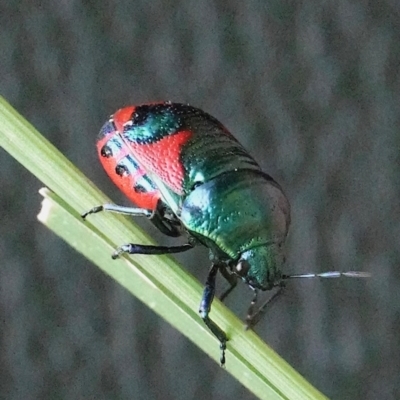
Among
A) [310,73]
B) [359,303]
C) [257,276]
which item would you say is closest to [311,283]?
[359,303]

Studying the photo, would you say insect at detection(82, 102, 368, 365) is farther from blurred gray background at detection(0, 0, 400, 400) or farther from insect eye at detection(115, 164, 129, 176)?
blurred gray background at detection(0, 0, 400, 400)

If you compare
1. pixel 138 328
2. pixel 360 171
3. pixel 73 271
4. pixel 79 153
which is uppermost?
pixel 79 153

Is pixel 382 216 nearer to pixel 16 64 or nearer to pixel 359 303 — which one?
pixel 359 303

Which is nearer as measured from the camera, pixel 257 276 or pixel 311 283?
pixel 257 276

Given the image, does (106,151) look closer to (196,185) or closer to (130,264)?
(196,185)

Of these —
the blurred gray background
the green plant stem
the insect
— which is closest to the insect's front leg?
the insect

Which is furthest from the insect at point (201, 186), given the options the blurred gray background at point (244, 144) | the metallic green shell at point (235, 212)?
the blurred gray background at point (244, 144)

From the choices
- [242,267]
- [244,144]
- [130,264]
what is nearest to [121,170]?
[242,267]

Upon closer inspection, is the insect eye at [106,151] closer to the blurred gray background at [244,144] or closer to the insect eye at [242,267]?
the insect eye at [242,267]
